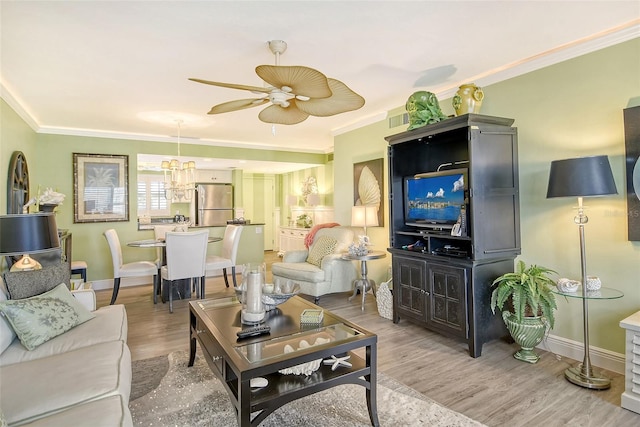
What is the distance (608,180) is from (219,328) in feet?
9.03

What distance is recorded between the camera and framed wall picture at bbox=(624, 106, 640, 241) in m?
2.42

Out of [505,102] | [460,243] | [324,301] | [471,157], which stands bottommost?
[324,301]

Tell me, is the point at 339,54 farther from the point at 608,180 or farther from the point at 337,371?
the point at 337,371

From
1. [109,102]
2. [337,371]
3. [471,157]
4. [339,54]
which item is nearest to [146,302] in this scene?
[109,102]

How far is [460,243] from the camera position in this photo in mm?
3484

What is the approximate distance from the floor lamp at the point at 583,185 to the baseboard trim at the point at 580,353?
26 centimetres

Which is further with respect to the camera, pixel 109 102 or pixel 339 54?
pixel 109 102

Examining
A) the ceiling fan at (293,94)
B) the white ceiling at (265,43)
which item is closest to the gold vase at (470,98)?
the white ceiling at (265,43)

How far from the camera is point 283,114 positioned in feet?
9.32

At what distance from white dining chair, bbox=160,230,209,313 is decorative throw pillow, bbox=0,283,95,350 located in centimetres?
171

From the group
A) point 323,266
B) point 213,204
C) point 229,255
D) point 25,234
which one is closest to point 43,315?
point 25,234

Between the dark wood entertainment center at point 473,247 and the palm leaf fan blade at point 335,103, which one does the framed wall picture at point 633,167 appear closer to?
the dark wood entertainment center at point 473,247

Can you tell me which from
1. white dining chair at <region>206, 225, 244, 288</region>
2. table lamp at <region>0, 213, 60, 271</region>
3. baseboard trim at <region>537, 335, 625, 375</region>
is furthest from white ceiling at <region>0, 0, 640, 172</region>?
baseboard trim at <region>537, 335, 625, 375</region>

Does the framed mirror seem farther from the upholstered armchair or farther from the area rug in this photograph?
the upholstered armchair
